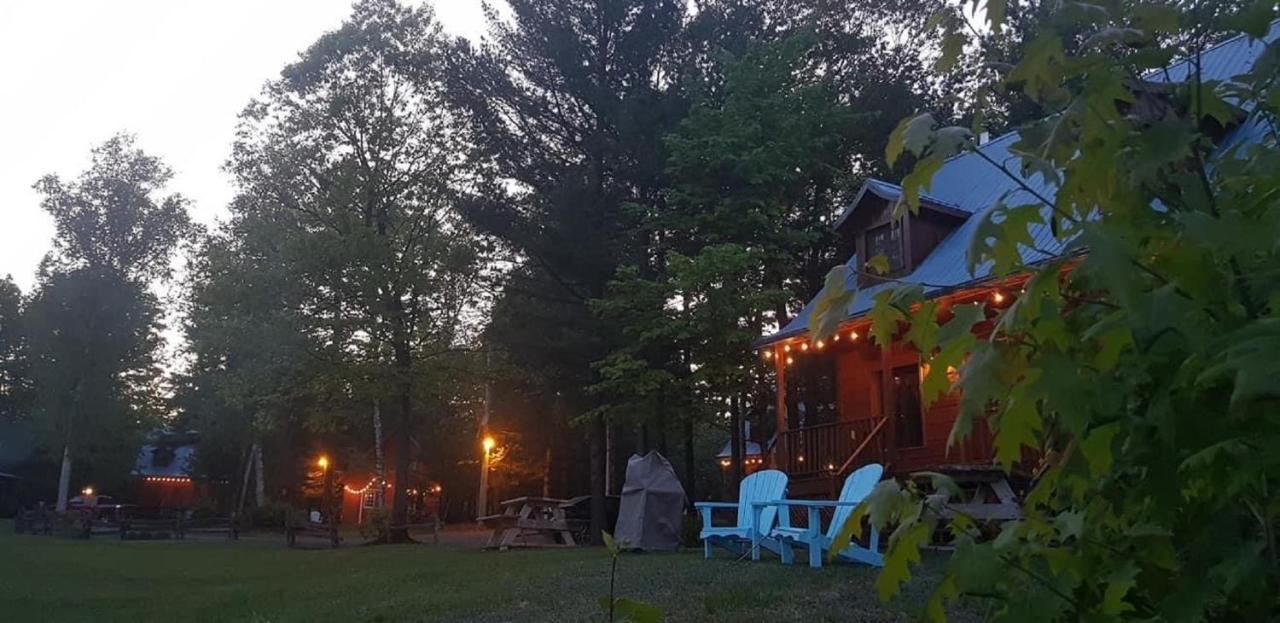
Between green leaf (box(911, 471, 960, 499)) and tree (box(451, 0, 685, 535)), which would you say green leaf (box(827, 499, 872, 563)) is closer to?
green leaf (box(911, 471, 960, 499))

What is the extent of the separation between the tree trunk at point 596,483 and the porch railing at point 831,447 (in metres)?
4.64

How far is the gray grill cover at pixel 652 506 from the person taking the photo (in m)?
13.5

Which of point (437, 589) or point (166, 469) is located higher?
point (166, 469)

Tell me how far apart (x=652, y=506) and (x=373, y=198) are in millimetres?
13928

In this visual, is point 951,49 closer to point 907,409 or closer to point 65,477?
point 907,409

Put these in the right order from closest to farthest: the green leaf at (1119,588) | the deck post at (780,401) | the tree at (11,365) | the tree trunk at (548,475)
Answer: the green leaf at (1119,588) → the deck post at (780,401) → the tree trunk at (548,475) → the tree at (11,365)

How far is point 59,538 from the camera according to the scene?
85.8 feet

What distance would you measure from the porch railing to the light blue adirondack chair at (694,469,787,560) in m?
2.43

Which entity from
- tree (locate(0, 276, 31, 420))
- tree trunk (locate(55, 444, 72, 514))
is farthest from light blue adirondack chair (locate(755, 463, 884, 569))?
tree (locate(0, 276, 31, 420))

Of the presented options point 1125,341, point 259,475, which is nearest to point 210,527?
point 259,475

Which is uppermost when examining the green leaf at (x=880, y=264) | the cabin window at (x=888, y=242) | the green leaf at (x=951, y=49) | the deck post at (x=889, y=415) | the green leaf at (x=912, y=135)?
the cabin window at (x=888, y=242)

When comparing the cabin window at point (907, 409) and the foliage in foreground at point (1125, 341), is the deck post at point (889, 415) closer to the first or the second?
the cabin window at point (907, 409)

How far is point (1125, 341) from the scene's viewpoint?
1.24 meters

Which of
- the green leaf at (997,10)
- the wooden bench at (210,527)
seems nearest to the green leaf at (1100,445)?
the green leaf at (997,10)
